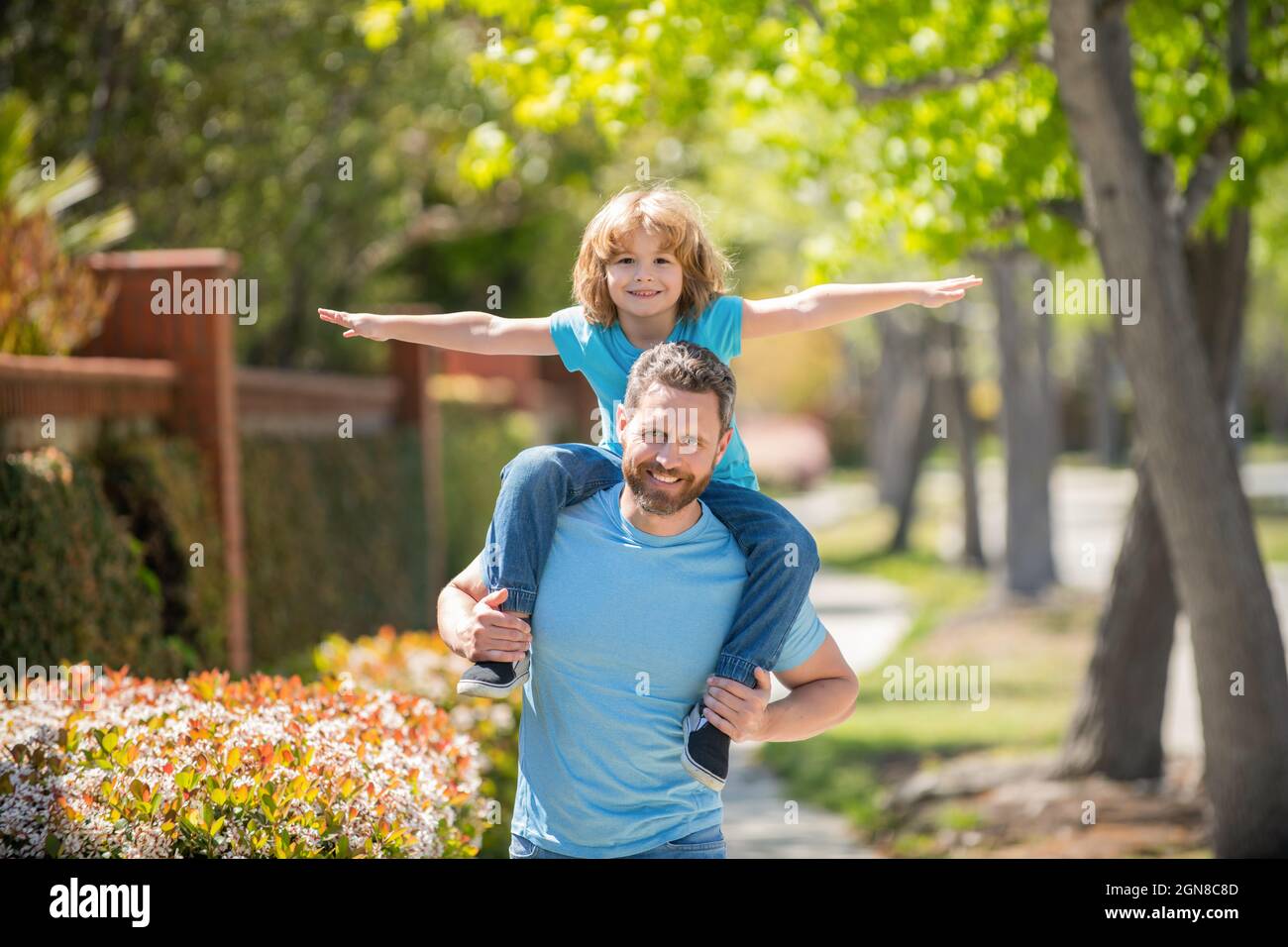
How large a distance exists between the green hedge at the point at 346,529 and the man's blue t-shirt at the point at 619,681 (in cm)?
616

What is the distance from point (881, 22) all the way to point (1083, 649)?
31.4ft

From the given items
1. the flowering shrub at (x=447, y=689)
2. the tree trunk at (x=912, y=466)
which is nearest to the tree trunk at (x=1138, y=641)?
the flowering shrub at (x=447, y=689)

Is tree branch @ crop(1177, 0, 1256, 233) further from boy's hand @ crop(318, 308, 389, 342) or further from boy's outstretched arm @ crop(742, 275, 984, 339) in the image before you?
boy's hand @ crop(318, 308, 389, 342)

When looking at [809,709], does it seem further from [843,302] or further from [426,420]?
[426,420]

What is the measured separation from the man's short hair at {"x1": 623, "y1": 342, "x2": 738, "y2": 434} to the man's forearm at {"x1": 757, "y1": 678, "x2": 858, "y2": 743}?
59 cm

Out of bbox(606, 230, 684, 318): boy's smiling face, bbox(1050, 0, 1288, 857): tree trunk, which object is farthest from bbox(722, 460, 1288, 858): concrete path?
bbox(606, 230, 684, 318): boy's smiling face

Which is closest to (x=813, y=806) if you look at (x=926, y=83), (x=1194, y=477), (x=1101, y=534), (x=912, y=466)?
(x=1194, y=477)

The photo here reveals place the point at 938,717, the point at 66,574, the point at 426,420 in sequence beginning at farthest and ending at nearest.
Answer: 1. the point at 426,420
2. the point at 938,717
3. the point at 66,574

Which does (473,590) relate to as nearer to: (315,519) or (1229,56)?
(1229,56)

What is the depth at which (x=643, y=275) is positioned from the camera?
3.46 m

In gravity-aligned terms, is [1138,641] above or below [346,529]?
below

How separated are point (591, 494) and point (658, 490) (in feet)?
0.98

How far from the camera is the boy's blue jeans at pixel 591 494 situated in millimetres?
3109

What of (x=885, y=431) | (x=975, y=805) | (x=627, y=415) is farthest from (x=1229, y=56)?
(x=885, y=431)
